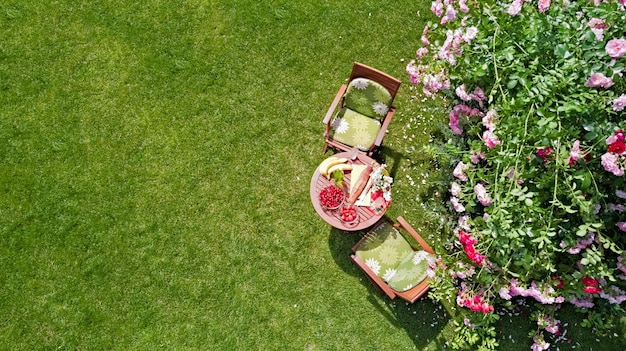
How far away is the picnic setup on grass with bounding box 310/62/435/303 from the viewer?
16.7ft

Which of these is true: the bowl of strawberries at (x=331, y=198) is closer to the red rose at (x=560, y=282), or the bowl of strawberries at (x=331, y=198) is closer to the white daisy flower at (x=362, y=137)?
the white daisy flower at (x=362, y=137)

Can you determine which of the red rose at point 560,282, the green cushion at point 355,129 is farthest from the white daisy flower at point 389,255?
the red rose at point 560,282

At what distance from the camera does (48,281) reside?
5.73 metres

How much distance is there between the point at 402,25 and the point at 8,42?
17.3 ft

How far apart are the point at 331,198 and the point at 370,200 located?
1.43ft

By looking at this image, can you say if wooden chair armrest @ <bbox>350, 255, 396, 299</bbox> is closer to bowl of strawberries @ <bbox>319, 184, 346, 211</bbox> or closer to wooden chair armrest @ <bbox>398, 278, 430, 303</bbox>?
wooden chair armrest @ <bbox>398, 278, 430, 303</bbox>

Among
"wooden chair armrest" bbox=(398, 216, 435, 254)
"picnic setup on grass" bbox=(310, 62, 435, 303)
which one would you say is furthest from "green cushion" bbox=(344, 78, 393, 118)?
"wooden chair armrest" bbox=(398, 216, 435, 254)

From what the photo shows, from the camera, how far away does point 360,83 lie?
17.1ft

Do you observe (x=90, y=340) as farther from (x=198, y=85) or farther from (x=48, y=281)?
(x=198, y=85)

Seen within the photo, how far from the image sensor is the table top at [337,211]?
512 centimetres

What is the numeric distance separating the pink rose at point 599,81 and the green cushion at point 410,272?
2.38 meters

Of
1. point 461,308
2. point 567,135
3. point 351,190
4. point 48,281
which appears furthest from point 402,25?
point 48,281

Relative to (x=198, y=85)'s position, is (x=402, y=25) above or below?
above

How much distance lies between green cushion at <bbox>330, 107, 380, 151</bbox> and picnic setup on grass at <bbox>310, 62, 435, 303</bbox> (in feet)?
0.04
